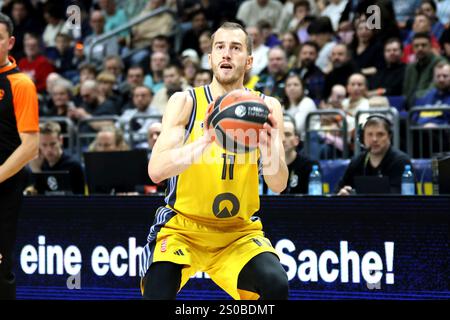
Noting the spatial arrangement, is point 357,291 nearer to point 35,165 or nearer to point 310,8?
point 35,165

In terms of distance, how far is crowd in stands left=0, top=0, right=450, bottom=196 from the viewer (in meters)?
11.3

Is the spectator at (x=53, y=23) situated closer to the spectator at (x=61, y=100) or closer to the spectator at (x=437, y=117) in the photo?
the spectator at (x=61, y=100)

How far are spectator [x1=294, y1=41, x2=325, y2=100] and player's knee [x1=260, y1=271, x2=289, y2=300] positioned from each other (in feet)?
23.3

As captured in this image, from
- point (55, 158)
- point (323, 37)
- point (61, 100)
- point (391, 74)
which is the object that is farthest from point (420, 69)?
point (61, 100)

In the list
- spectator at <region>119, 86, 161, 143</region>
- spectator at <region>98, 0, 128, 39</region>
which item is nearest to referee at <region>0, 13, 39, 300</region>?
spectator at <region>119, 86, 161, 143</region>

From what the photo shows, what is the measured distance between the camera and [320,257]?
841 cm

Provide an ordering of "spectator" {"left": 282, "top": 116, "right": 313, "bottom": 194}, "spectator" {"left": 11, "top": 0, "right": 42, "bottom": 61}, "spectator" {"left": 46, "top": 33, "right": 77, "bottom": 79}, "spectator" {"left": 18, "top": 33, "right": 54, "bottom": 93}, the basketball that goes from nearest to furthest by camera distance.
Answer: the basketball → "spectator" {"left": 282, "top": 116, "right": 313, "bottom": 194} → "spectator" {"left": 18, "top": 33, "right": 54, "bottom": 93} → "spectator" {"left": 46, "top": 33, "right": 77, "bottom": 79} → "spectator" {"left": 11, "top": 0, "right": 42, "bottom": 61}

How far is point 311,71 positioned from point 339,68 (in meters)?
0.50

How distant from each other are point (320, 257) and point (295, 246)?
25 centimetres

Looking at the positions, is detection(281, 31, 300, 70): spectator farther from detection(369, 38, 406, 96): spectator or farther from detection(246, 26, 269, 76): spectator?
detection(369, 38, 406, 96): spectator

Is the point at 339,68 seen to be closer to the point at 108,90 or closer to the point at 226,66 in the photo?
the point at 108,90
